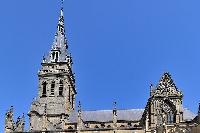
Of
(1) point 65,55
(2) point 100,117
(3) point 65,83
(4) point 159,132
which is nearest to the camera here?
(4) point 159,132

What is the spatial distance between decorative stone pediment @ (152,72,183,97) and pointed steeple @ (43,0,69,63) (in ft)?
78.2

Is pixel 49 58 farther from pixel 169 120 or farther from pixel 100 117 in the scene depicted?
pixel 169 120

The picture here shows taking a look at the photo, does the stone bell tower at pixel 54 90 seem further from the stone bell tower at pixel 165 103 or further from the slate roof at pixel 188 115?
the slate roof at pixel 188 115

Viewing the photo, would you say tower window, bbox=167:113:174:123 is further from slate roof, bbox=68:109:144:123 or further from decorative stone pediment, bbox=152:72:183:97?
slate roof, bbox=68:109:144:123

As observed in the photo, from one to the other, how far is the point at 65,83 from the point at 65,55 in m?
7.18

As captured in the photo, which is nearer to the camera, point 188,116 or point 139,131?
point 139,131

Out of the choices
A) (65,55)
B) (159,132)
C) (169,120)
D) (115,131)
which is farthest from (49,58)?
(159,132)

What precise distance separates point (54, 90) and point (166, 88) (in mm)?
23345

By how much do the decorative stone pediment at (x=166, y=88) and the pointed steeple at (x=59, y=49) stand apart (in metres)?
23.8

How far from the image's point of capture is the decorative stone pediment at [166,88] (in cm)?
5034

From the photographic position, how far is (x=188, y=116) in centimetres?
5250

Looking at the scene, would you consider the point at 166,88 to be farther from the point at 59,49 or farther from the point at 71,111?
the point at 59,49

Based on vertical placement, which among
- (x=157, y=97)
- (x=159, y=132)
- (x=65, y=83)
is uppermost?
(x=65, y=83)

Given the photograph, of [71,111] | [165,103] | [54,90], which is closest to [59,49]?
[54,90]
